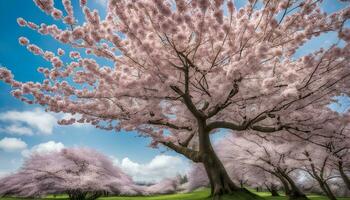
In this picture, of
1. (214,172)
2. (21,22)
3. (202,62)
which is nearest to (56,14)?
(21,22)

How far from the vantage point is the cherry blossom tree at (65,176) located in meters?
24.6

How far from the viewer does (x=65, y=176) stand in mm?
24516

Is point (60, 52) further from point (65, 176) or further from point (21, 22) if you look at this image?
point (65, 176)

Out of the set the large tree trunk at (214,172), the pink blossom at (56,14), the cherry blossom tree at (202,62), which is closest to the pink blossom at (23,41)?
the cherry blossom tree at (202,62)

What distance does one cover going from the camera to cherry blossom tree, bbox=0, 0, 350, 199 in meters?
5.97

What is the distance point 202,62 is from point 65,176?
22.2m

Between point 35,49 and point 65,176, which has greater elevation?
point 35,49

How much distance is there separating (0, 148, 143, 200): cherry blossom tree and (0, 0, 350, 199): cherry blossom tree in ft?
54.1

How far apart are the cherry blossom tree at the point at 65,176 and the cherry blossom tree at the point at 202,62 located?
1650 centimetres

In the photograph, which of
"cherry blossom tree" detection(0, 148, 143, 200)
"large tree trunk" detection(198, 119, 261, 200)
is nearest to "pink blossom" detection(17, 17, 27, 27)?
"large tree trunk" detection(198, 119, 261, 200)

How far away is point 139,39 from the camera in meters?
6.41

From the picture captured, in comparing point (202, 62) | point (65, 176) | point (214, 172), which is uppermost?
point (202, 62)

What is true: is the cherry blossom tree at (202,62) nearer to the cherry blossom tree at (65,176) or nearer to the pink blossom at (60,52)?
the pink blossom at (60,52)

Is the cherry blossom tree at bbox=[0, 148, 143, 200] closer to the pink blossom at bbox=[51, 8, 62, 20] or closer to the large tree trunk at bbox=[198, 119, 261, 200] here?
the large tree trunk at bbox=[198, 119, 261, 200]
